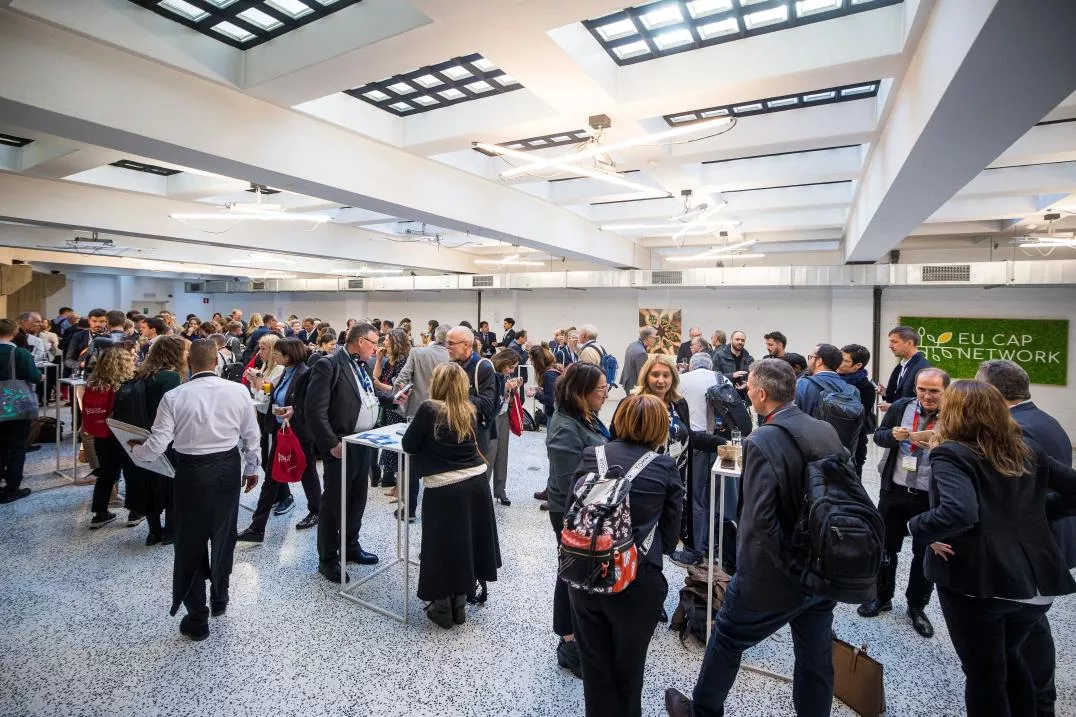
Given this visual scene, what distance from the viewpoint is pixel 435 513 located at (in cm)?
284

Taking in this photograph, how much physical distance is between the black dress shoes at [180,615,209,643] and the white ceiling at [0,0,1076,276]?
9.92 ft

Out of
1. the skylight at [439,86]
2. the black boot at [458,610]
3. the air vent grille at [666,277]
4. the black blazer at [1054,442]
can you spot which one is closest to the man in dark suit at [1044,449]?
the black blazer at [1054,442]

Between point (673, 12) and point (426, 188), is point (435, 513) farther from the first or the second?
point (426, 188)

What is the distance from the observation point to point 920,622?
3023 millimetres

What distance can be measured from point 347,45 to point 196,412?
7.31 ft

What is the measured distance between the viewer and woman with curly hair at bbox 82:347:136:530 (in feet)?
13.5

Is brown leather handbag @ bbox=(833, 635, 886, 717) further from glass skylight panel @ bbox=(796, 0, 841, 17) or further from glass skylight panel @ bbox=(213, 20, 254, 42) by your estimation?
glass skylight panel @ bbox=(213, 20, 254, 42)

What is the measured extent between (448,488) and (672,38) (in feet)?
10.5

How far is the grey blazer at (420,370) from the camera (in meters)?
4.49

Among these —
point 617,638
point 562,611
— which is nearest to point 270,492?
point 562,611

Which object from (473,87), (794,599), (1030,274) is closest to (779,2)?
(473,87)

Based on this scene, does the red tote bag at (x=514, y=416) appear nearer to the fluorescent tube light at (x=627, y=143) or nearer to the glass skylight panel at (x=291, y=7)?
the fluorescent tube light at (x=627, y=143)

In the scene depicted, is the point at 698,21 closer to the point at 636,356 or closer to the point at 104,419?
the point at 636,356

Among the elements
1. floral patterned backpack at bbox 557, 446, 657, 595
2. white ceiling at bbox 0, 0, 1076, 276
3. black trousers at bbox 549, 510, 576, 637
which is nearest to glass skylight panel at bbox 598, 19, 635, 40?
white ceiling at bbox 0, 0, 1076, 276
